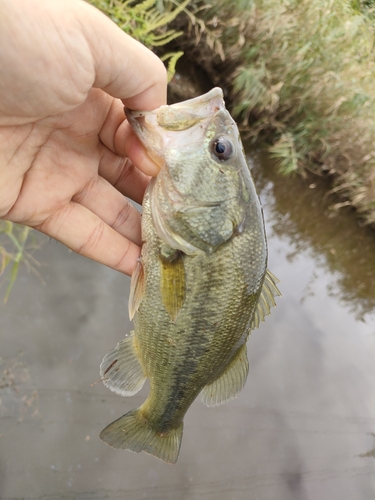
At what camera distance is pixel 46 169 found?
1824mm

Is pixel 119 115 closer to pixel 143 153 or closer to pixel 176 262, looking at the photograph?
pixel 143 153

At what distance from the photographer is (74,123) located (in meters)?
1.74

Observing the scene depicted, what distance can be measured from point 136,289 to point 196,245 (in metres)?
0.40

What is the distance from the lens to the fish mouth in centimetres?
154

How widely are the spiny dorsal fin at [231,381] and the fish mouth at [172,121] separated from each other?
3.76ft

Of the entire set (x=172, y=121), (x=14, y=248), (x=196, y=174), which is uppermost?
(x=172, y=121)

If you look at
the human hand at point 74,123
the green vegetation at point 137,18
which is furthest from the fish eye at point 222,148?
the green vegetation at point 137,18

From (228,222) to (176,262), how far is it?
1.04 ft

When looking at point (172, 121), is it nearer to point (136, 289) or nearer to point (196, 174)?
point (196, 174)

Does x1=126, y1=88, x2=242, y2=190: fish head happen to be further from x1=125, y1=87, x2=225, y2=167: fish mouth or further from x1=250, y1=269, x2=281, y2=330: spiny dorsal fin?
x1=250, y1=269, x2=281, y2=330: spiny dorsal fin

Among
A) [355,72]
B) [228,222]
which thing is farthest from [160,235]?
[355,72]

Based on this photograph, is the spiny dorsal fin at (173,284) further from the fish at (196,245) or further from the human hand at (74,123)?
the human hand at (74,123)

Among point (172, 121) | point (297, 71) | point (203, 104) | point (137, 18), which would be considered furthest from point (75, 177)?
point (297, 71)

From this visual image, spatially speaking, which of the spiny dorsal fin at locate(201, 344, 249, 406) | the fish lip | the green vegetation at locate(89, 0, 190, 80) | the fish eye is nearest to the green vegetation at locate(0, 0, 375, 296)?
the green vegetation at locate(89, 0, 190, 80)
